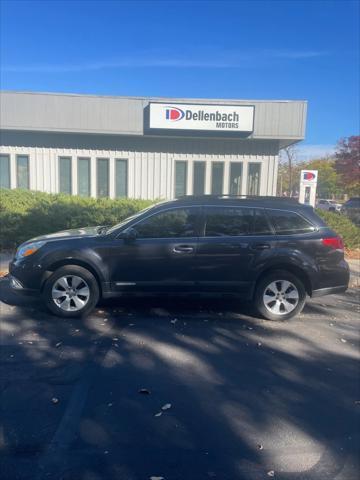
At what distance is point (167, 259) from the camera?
19.0 feet

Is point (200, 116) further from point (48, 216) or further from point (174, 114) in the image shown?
point (48, 216)

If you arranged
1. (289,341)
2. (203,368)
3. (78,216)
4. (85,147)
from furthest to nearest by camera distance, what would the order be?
(85,147), (78,216), (289,341), (203,368)

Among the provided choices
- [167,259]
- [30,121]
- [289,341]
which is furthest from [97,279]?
[30,121]

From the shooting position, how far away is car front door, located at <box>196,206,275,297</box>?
19.1 ft

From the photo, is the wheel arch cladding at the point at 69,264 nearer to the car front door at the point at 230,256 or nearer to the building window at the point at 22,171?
the car front door at the point at 230,256

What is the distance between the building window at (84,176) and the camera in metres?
16.9

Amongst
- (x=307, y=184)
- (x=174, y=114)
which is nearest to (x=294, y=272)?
(x=307, y=184)

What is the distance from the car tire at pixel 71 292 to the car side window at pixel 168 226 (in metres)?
0.97

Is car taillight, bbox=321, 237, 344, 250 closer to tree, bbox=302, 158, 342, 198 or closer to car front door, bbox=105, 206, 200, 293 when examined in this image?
car front door, bbox=105, 206, 200, 293

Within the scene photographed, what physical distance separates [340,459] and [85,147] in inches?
611

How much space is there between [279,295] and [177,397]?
2.70m

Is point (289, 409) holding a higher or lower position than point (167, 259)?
lower

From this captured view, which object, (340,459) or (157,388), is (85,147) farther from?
(340,459)

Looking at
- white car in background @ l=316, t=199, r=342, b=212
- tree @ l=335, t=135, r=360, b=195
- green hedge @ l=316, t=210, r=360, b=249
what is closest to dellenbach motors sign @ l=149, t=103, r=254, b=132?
green hedge @ l=316, t=210, r=360, b=249
